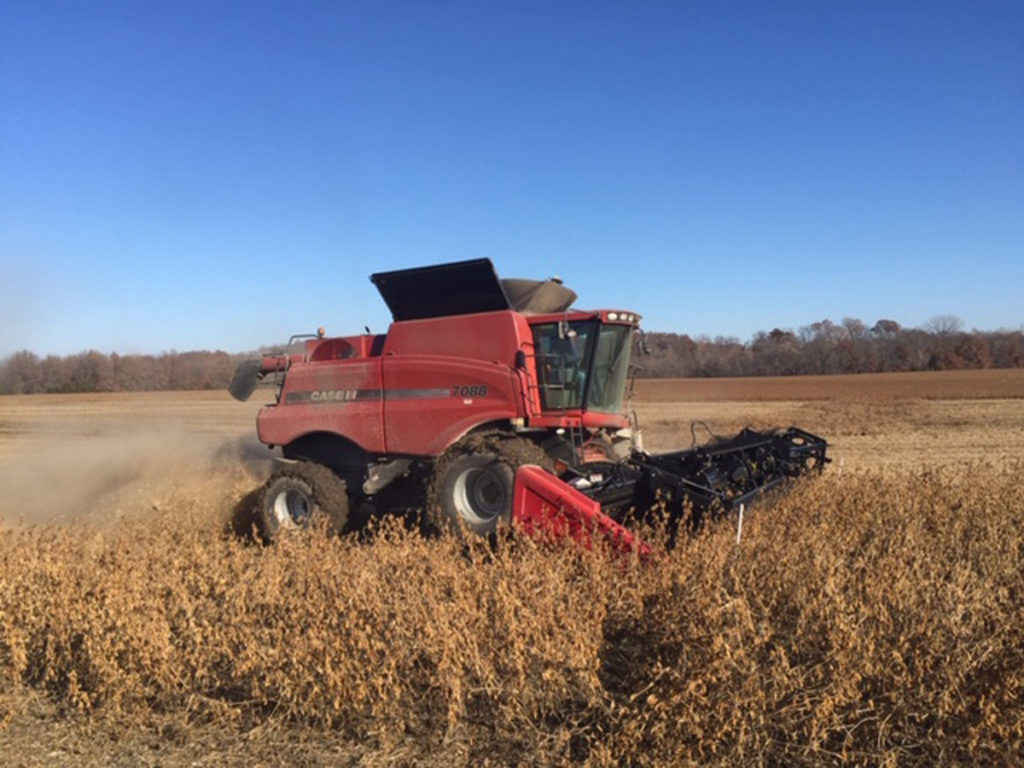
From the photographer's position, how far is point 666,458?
751 cm

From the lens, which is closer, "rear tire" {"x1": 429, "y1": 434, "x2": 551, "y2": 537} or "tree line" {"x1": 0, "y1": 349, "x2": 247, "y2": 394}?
"rear tire" {"x1": 429, "y1": 434, "x2": 551, "y2": 537}

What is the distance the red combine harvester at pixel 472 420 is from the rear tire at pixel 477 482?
0.01 m

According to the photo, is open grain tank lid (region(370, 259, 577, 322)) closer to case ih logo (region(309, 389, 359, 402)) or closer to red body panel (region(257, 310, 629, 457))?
red body panel (region(257, 310, 629, 457))

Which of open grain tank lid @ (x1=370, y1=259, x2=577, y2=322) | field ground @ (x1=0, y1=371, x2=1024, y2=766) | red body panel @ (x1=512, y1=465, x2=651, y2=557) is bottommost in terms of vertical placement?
field ground @ (x1=0, y1=371, x2=1024, y2=766)

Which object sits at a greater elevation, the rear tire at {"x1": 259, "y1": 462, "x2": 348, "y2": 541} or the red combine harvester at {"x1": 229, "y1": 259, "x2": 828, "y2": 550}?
the red combine harvester at {"x1": 229, "y1": 259, "x2": 828, "y2": 550}

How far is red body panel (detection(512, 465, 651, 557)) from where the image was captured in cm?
540

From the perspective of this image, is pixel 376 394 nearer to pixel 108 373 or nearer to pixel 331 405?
pixel 331 405

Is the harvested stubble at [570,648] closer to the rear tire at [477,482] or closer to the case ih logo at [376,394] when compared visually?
the rear tire at [477,482]

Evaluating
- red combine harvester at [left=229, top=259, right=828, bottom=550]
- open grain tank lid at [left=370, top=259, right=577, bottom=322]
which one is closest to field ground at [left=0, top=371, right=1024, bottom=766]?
red combine harvester at [left=229, top=259, right=828, bottom=550]

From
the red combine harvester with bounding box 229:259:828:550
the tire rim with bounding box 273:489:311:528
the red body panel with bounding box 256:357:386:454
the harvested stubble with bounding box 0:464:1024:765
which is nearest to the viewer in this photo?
the harvested stubble with bounding box 0:464:1024:765

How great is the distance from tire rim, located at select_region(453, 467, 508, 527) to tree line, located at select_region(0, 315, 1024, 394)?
50.0 meters

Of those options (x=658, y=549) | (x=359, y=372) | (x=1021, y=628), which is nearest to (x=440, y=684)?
(x=658, y=549)

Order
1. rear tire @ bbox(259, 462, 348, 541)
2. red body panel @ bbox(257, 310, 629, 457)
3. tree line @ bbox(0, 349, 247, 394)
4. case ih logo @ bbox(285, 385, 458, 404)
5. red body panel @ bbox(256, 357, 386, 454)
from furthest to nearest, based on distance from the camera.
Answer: tree line @ bbox(0, 349, 247, 394) → red body panel @ bbox(256, 357, 386, 454) → rear tire @ bbox(259, 462, 348, 541) → case ih logo @ bbox(285, 385, 458, 404) → red body panel @ bbox(257, 310, 629, 457)

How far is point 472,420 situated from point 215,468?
15.9ft
